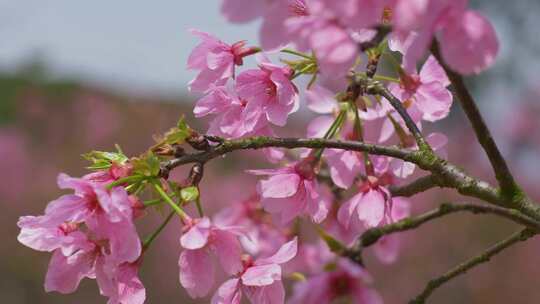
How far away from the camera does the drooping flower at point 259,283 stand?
2.56 ft

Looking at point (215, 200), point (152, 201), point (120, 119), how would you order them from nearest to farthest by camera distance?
point (152, 201) → point (215, 200) → point (120, 119)

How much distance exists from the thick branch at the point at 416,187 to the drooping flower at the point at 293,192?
105 millimetres

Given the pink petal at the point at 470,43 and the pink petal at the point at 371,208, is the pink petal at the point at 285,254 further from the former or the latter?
the pink petal at the point at 470,43

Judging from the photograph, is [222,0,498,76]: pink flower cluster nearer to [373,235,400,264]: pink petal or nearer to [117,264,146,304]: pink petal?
[117,264,146,304]: pink petal

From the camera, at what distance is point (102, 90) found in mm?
13227

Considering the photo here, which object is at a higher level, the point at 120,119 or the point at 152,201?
the point at 152,201

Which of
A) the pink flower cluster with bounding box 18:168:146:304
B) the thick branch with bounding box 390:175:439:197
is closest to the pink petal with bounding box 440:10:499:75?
the thick branch with bounding box 390:175:439:197

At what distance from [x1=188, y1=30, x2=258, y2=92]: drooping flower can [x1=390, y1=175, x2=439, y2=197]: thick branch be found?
0.82 feet

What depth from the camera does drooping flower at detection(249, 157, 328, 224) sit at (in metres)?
0.83

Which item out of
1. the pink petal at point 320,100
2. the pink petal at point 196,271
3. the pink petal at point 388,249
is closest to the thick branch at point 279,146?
the pink petal at point 196,271

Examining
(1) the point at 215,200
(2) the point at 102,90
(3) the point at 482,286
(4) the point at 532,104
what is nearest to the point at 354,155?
(3) the point at 482,286

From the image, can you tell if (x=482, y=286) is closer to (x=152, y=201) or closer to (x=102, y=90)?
(x=152, y=201)

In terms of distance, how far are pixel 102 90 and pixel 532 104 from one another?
26.2 feet

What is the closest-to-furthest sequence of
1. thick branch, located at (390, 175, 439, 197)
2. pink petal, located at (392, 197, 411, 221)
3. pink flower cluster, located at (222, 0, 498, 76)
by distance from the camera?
pink flower cluster, located at (222, 0, 498, 76) < thick branch, located at (390, 175, 439, 197) < pink petal, located at (392, 197, 411, 221)
